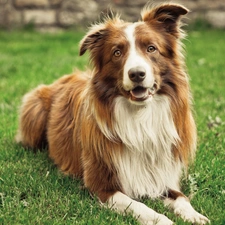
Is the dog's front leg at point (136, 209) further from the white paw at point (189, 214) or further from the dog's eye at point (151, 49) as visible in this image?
the dog's eye at point (151, 49)

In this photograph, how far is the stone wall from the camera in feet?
40.2

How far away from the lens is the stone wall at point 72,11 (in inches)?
482

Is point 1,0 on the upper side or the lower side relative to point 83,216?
upper

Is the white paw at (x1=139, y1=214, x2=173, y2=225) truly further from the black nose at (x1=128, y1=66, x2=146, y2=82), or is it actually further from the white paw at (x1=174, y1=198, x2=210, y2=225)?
the black nose at (x1=128, y1=66, x2=146, y2=82)

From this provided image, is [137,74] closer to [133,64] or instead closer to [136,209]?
[133,64]

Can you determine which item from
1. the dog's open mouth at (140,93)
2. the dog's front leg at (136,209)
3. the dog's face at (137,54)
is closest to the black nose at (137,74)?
the dog's face at (137,54)

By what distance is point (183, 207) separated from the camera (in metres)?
4.03

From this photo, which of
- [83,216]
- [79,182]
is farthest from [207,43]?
[83,216]

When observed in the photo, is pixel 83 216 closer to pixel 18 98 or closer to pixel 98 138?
pixel 98 138

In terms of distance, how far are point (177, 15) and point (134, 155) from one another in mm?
1209

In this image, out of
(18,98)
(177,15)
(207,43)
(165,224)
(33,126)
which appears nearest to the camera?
(165,224)

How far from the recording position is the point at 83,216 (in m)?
3.94

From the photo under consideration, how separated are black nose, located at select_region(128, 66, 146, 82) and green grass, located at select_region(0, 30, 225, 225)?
995 millimetres

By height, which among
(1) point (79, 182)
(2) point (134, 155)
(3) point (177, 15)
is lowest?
(1) point (79, 182)
